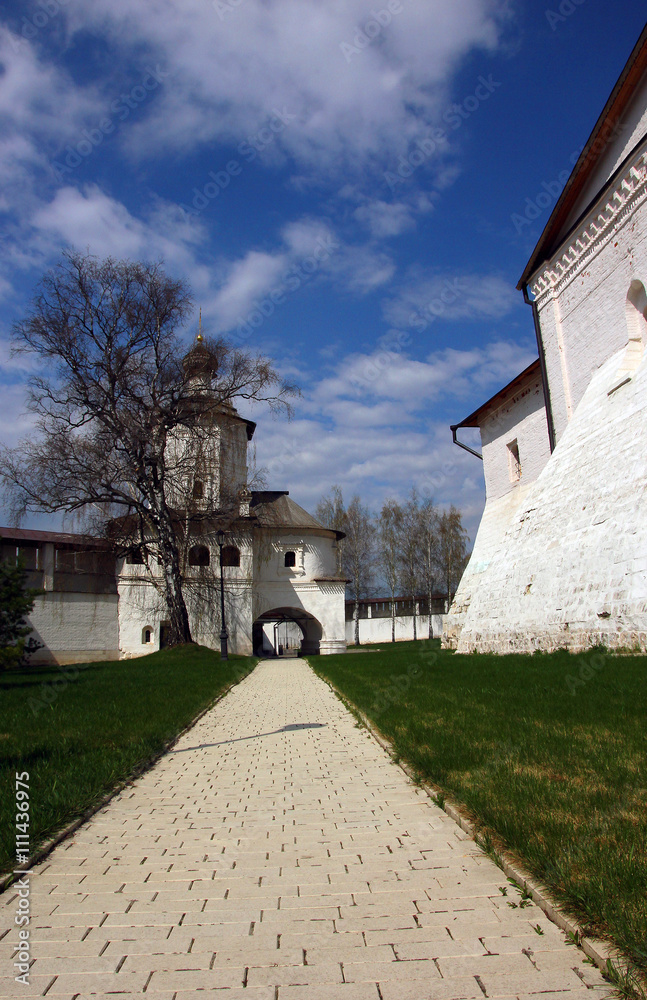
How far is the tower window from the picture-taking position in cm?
2128

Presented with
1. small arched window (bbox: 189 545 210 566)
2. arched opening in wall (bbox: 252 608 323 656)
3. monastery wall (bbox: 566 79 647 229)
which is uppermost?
monastery wall (bbox: 566 79 647 229)

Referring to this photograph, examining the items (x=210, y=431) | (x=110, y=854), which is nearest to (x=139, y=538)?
(x=210, y=431)

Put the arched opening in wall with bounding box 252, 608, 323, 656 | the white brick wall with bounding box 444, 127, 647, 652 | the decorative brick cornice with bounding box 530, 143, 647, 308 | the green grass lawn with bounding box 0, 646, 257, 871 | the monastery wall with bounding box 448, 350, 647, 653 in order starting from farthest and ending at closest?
the arched opening in wall with bounding box 252, 608, 323, 656 → the decorative brick cornice with bounding box 530, 143, 647, 308 → the white brick wall with bounding box 444, 127, 647, 652 → the monastery wall with bounding box 448, 350, 647, 653 → the green grass lawn with bounding box 0, 646, 257, 871

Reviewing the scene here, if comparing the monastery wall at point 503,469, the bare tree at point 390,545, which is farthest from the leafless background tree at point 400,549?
the monastery wall at point 503,469

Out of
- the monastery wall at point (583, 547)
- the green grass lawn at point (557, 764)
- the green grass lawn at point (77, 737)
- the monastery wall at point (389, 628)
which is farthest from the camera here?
the monastery wall at point (389, 628)

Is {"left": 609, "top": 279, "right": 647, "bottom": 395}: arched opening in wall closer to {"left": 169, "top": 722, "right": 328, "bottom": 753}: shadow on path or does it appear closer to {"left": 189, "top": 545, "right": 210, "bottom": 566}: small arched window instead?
{"left": 169, "top": 722, "right": 328, "bottom": 753}: shadow on path

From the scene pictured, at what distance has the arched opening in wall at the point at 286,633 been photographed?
1519 inches

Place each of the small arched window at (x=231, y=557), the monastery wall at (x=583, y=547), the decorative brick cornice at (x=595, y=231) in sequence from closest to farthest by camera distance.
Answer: the monastery wall at (x=583, y=547) → the decorative brick cornice at (x=595, y=231) → the small arched window at (x=231, y=557)

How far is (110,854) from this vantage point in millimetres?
3541

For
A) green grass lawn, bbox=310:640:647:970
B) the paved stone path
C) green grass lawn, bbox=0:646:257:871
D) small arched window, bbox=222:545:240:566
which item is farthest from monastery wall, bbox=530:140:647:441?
small arched window, bbox=222:545:240:566

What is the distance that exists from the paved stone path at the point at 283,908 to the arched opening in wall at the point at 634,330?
38.1 ft

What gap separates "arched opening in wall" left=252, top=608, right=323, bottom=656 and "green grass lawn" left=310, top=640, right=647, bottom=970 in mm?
29413

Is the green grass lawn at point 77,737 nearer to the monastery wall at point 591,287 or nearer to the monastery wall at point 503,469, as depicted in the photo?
the monastery wall at point 503,469

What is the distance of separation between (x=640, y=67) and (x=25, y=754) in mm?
16329
